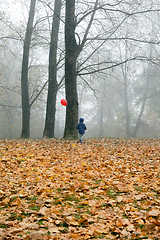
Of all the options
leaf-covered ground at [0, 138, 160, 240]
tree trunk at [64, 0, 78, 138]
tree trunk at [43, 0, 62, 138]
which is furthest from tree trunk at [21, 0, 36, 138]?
leaf-covered ground at [0, 138, 160, 240]

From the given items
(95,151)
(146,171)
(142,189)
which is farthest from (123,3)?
(142,189)

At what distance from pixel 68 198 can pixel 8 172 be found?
1.92 meters

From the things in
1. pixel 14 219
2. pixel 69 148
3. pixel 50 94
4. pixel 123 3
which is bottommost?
pixel 14 219

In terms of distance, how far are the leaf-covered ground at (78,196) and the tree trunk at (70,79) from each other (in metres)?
3.45

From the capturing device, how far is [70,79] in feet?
33.5

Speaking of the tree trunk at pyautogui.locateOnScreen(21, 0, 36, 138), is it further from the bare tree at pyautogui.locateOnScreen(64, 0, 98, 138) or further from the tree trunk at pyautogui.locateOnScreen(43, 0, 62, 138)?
the bare tree at pyautogui.locateOnScreen(64, 0, 98, 138)

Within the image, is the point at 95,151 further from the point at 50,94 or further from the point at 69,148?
the point at 50,94

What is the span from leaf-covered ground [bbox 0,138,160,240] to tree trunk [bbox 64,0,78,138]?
11.3 ft

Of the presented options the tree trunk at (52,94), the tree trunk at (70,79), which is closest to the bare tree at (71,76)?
the tree trunk at (70,79)

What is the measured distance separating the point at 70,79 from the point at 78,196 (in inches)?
286

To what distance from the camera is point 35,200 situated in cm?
353

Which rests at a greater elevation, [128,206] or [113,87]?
[113,87]

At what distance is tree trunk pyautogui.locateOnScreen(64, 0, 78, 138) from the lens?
10.1 metres

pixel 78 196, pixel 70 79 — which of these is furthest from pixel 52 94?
pixel 78 196
